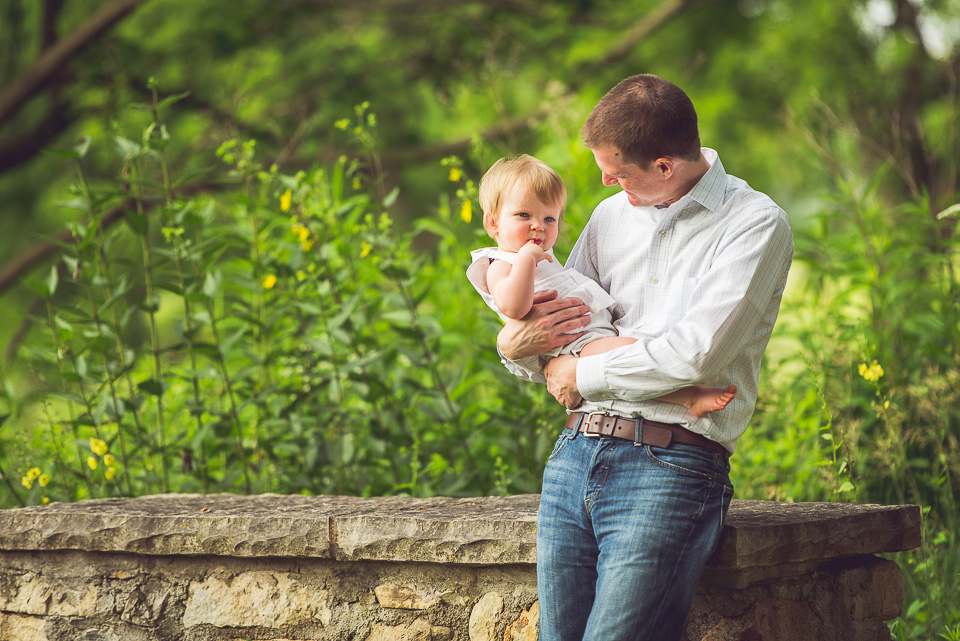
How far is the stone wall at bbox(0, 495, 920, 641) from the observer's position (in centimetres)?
206

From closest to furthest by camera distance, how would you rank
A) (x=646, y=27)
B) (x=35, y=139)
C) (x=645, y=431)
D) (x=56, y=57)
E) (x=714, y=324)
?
1. (x=714, y=324)
2. (x=645, y=431)
3. (x=56, y=57)
4. (x=35, y=139)
5. (x=646, y=27)

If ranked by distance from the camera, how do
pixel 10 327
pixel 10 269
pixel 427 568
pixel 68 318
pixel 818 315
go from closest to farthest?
1. pixel 427 568
2. pixel 68 318
3. pixel 818 315
4. pixel 10 269
5. pixel 10 327

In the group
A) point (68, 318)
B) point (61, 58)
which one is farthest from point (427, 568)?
point (61, 58)

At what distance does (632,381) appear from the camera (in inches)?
71.4

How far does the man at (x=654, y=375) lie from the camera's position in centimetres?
176

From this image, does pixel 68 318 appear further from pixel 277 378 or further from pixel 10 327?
pixel 10 327

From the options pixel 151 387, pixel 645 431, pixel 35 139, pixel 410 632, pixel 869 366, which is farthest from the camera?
pixel 35 139

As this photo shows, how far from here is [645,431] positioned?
1853 millimetres

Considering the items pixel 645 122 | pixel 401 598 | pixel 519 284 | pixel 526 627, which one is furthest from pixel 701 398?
pixel 401 598

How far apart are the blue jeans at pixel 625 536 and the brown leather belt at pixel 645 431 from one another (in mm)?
16

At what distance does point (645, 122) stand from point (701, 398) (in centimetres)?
60

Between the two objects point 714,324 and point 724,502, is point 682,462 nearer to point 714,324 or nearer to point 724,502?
point 724,502

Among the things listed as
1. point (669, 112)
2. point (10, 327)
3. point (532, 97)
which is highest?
point (532, 97)

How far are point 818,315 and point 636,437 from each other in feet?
9.22
